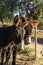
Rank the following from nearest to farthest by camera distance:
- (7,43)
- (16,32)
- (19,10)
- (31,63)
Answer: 1. (16,32)
2. (7,43)
3. (31,63)
4. (19,10)

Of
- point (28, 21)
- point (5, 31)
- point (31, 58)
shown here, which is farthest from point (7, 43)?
point (31, 58)

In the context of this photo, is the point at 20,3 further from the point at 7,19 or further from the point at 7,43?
the point at 7,43

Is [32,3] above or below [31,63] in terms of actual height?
above

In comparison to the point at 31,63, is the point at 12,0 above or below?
above

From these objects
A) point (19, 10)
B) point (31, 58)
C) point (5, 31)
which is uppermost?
point (5, 31)

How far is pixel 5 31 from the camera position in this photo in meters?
6.75

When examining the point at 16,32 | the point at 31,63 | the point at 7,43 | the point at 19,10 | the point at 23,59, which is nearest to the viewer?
the point at 16,32

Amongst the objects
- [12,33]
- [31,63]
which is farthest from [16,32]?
[31,63]

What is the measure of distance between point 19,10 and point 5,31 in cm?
741

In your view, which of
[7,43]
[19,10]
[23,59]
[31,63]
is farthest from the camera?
[19,10]

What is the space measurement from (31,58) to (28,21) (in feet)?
9.04

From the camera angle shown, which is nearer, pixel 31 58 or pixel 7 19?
pixel 31 58

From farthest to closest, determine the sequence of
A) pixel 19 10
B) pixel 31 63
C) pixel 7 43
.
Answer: pixel 19 10 → pixel 31 63 → pixel 7 43

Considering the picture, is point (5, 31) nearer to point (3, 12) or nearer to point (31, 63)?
point (31, 63)
